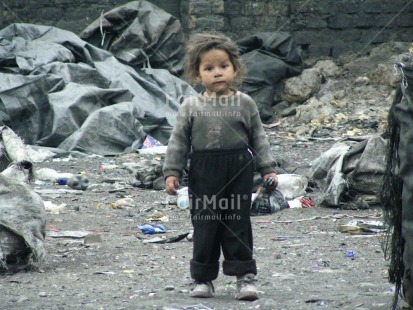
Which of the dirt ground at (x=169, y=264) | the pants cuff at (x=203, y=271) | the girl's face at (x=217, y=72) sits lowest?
the dirt ground at (x=169, y=264)

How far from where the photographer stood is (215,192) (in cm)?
402

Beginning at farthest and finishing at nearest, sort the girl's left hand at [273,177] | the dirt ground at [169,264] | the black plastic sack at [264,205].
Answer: the black plastic sack at [264,205] → the girl's left hand at [273,177] → the dirt ground at [169,264]

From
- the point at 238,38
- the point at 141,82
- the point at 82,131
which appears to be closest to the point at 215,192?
the point at 82,131

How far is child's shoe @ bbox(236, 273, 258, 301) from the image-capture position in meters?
3.93

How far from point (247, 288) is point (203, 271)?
218 millimetres

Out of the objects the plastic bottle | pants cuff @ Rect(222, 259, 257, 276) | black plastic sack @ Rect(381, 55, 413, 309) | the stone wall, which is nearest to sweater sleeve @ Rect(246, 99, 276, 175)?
pants cuff @ Rect(222, 259, 257, 276)

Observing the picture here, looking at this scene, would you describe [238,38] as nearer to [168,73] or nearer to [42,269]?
[168,73]

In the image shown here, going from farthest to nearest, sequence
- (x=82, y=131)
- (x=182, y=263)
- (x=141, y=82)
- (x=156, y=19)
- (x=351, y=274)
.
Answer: (x=156, y=19)
(x=141, y=82)
(x=82, y=131)
(x=182, y=263)
(x=351, y=274)

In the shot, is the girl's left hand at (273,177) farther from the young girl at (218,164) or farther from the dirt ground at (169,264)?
the dirt ground at (169,264)

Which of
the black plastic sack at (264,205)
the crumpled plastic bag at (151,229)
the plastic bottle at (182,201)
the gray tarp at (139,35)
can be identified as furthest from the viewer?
the gray tarp at (139,35)

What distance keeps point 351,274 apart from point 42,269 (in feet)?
5.02

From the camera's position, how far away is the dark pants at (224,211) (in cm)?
403

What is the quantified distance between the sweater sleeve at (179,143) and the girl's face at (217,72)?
146 mm

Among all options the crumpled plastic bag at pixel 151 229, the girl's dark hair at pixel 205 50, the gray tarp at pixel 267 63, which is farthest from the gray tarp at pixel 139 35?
the girl's dark hair at pixel 205 50
